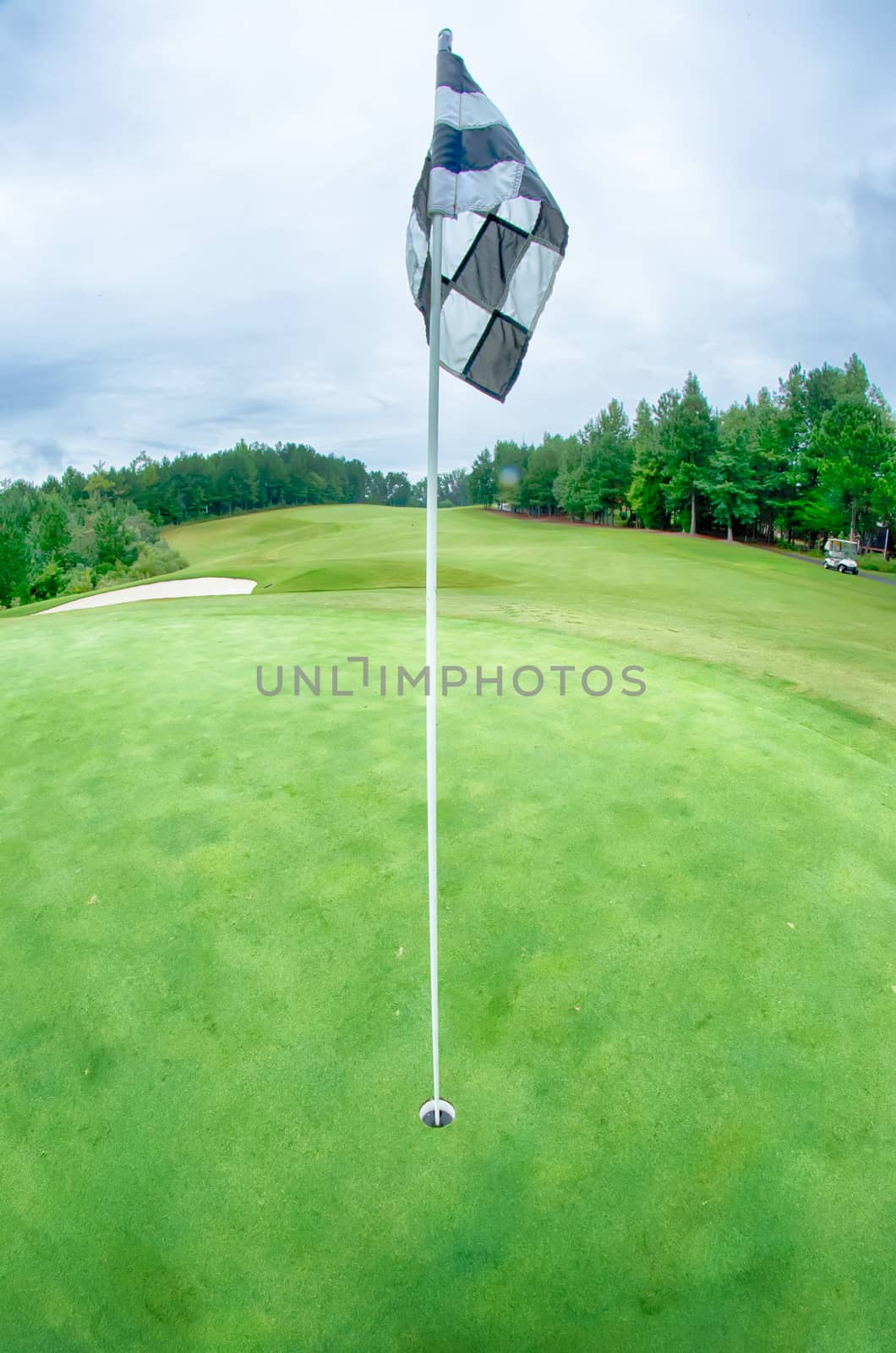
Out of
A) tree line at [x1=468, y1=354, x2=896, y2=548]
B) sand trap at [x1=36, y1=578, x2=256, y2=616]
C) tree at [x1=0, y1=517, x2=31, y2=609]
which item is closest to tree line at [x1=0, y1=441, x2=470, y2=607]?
tree at [x1=0, y1=517, x2=31, y2=609]

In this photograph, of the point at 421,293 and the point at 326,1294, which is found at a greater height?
the point at 421,293

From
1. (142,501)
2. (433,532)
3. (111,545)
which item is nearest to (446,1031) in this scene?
(433,532)

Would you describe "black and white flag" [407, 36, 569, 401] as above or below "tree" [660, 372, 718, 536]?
below

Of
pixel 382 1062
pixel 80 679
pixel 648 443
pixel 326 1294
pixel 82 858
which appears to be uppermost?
pixel 648 443

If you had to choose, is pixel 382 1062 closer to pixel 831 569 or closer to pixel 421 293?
pixel 421 293

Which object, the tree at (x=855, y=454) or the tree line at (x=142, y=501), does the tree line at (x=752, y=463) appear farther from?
the tree line at (x=142, y=501)

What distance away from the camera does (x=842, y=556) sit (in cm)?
3400

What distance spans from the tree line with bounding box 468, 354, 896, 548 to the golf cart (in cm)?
402

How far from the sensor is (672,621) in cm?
1484

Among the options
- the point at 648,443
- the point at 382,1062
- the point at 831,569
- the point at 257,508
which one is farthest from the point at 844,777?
the point at 257,508

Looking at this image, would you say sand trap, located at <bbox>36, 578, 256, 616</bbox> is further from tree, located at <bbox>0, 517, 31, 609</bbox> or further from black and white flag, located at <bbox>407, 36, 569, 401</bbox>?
tree, located at <bbox>0, 517, 31, 609</bbox>

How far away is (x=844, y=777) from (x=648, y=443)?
47.9m

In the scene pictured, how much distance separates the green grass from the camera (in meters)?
2.63

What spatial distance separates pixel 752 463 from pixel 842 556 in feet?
52.3
